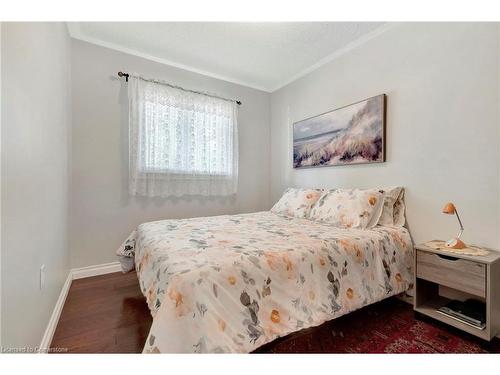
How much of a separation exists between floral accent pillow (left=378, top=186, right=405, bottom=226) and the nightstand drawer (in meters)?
0.44

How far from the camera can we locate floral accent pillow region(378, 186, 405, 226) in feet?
6.84

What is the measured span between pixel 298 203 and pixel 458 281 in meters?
1.48

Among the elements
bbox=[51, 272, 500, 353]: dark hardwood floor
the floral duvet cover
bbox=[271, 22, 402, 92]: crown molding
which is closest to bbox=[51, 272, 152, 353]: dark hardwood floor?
bbox=[51, 272, 500, 353]: dark hardwood floor

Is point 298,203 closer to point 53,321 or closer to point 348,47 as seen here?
point 348,47

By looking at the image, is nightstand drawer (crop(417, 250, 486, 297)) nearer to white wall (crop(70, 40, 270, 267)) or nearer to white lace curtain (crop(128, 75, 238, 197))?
white lace curtain (crop(128, 75, 238, 197))

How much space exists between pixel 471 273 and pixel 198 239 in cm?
175

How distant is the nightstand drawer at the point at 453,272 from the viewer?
139 centimetres

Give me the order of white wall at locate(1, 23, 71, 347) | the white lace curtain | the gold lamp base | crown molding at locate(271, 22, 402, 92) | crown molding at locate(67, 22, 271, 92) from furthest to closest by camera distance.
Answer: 1. the white lace curtain
2. crown molding at locate(67, 22, 271, 92)
3. crown molding at locate(271, 22, 402, 92)
4. the gold lamp base
5. white wall at locate(1, 23, 71, 347)

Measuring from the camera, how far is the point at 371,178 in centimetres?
237

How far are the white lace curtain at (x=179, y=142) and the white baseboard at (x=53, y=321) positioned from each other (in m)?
1.13

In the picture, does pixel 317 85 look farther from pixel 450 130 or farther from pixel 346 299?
pixel 346 299

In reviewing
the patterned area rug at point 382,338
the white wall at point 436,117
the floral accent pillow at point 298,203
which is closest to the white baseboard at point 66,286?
the patterned area rug at point 382,338

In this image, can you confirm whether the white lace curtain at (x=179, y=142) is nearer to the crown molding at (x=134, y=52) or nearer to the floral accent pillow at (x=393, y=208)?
the crown molding at (x=134, y=52)

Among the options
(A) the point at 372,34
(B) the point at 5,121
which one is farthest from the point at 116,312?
(A) the point at 372,34
